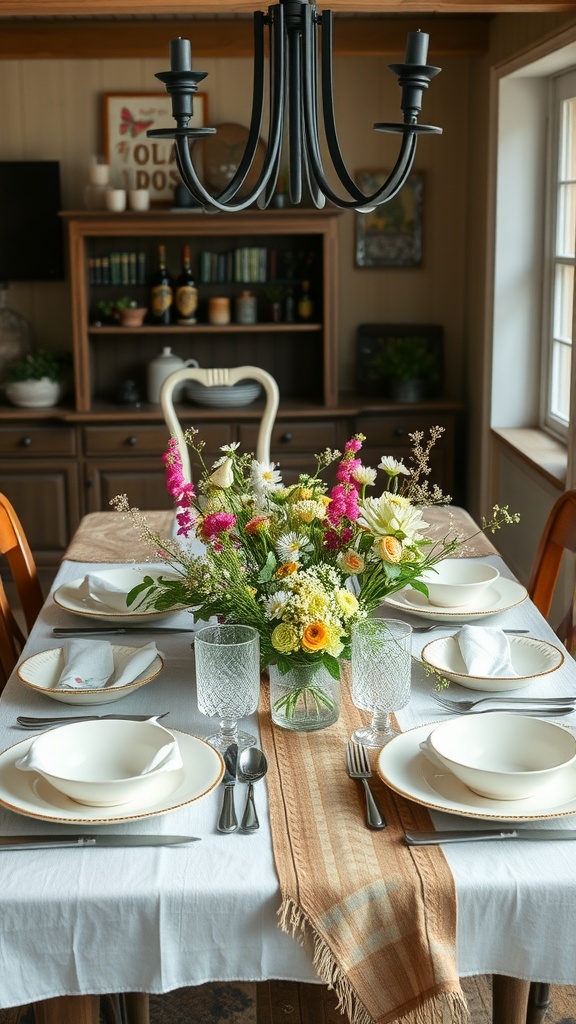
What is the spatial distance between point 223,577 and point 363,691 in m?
0.28

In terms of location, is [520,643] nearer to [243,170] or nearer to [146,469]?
[243,170]

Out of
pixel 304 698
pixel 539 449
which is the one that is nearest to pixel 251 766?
pixel 304 698

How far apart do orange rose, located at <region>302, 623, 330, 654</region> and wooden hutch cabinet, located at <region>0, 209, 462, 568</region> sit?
3.04 m

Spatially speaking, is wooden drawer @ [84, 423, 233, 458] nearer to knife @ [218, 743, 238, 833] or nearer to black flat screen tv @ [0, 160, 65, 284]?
black flat screen tv @ [0, 160, 65, 284]

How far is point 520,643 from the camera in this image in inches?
76.0

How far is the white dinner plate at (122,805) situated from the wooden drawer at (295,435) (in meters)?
3.15

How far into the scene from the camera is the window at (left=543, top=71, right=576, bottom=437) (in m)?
4.06

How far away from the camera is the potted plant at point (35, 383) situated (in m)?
4.62

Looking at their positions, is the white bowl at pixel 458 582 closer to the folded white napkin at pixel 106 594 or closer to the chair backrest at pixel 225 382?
the folded white napkin at pixel 106 594

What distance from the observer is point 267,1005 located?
2.16 m

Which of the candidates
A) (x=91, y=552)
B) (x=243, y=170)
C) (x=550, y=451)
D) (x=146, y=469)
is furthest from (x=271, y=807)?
(x=146, y=469)

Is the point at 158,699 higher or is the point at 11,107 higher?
the point at 11,107

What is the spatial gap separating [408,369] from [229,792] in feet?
11.3

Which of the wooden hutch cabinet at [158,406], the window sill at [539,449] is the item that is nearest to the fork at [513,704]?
the window sill at [539,449]
